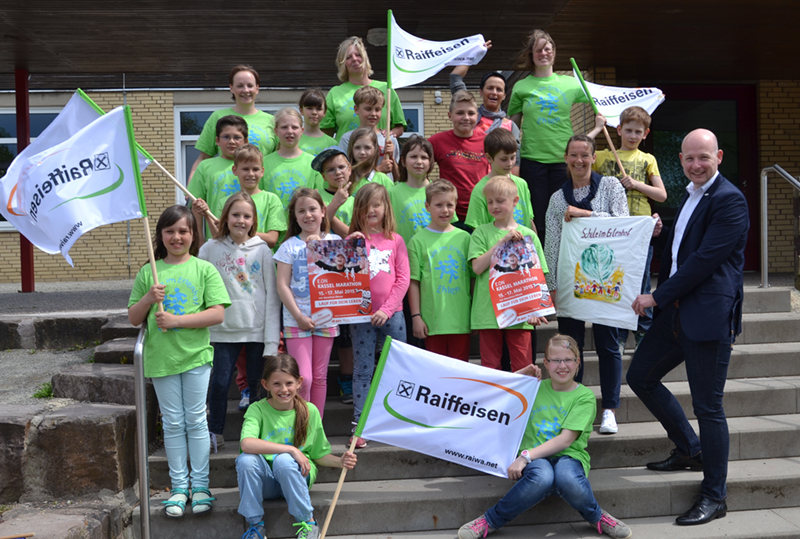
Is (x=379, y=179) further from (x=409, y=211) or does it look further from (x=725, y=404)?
(x=725, y=404)

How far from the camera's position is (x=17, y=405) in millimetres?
3969

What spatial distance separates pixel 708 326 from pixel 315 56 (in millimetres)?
7059

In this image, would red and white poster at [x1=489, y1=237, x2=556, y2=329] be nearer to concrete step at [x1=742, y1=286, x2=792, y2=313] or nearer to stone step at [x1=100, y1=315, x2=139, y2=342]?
concrete step at [x1=742, y1=286, x2=792, y2=313]

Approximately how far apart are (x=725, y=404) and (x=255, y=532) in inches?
132

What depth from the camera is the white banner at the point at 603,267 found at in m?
4.26

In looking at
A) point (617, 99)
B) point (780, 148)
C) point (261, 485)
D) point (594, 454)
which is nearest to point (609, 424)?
point (594, 454)

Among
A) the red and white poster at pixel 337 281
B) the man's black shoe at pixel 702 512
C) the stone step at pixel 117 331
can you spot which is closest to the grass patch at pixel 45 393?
the stone step at pixel 117 331

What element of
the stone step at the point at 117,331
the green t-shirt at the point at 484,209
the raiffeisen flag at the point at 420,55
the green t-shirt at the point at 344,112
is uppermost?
the raiffeisen flag at the point at 420,55

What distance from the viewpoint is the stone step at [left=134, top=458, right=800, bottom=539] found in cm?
366

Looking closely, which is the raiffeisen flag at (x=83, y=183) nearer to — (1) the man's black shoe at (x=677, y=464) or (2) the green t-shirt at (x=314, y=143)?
(2) the green t-shirt at (x=314, y=143)

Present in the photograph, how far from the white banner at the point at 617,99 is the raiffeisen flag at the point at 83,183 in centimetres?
345

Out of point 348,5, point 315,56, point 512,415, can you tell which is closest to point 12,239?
point 315,56

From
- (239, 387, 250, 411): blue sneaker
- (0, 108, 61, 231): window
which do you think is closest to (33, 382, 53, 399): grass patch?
(239, 387, 250, 411): blue sneaker

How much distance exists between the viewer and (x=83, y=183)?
349cm
